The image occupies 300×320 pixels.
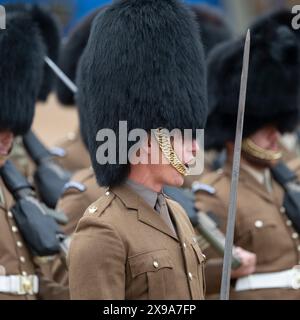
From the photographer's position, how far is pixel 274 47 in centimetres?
466

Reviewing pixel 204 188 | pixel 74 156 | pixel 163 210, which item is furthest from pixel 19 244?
pixel 74 156

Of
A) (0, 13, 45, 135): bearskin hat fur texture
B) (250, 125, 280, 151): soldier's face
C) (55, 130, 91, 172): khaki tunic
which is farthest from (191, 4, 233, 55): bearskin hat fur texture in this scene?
(0, 13, 45, 135): bearskin hat fur texture

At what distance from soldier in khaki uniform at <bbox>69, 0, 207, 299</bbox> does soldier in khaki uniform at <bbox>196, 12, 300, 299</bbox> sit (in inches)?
50.6

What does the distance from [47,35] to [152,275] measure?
2.55 metres

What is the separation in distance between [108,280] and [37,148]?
2.36 metres

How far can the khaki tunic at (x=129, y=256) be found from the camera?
8.90 feet

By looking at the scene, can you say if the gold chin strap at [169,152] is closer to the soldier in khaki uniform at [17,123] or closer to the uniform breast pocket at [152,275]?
the uniform breast pocket at [152,275]

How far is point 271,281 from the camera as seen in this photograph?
4.30m

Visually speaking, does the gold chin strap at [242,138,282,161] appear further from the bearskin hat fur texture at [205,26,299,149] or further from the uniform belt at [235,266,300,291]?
the uniform belt at [235,266,300,291]

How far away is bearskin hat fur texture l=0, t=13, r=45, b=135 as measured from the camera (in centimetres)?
380

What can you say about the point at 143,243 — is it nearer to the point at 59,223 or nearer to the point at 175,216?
the point at 175,216

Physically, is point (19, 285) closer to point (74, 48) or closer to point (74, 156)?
point (74, 156)

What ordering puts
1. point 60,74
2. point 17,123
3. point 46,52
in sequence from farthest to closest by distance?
point 46,52, point 60,74, point 17,123

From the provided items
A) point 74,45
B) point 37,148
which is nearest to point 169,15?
point 37,148
